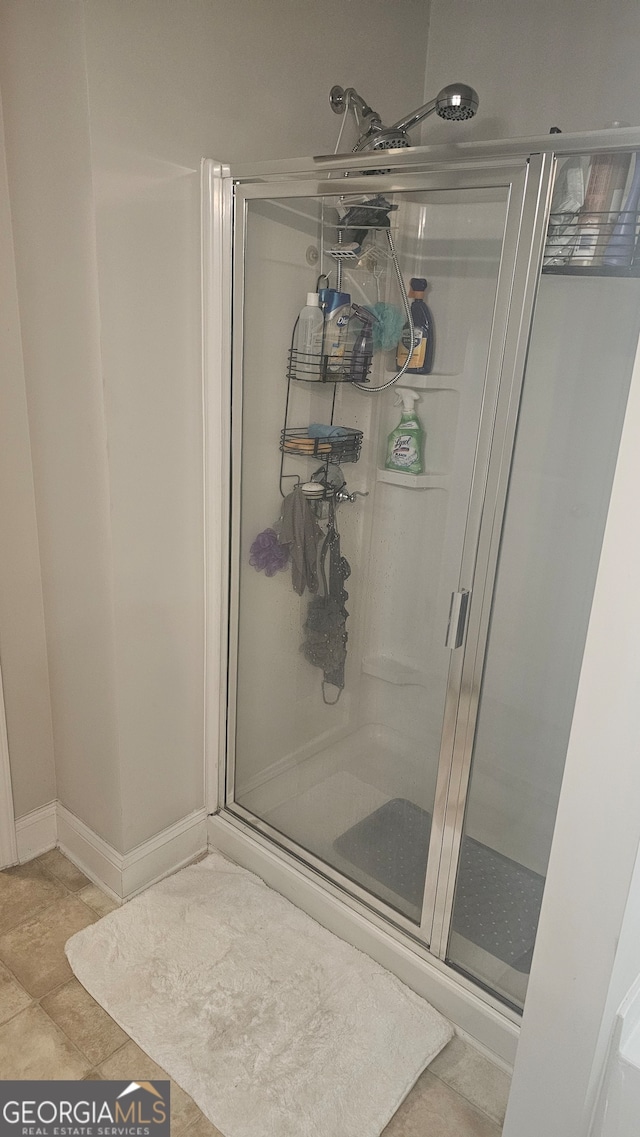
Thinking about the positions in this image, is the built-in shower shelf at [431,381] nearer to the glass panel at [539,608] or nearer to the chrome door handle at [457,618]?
the glass panel at [539,608]

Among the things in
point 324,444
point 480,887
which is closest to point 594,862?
point 480,887

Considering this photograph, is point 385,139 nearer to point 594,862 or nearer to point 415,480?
point 415,480

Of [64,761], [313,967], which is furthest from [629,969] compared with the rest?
[64,761]

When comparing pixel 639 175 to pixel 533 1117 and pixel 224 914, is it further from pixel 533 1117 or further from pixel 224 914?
pixel 224 914

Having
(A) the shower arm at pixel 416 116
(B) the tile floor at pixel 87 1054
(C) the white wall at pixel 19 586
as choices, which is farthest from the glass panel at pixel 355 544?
(C) the white wall at pixel 19 586

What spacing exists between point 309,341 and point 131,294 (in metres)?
0.50

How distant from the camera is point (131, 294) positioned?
165cm

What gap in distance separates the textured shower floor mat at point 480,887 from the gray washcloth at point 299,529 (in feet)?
2.31

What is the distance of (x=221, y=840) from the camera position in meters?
2.23

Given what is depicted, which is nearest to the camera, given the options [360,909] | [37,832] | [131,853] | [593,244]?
[593,244]

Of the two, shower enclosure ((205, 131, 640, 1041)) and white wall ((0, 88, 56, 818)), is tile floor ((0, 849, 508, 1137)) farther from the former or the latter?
white wall ((0, 88, 56, 818))

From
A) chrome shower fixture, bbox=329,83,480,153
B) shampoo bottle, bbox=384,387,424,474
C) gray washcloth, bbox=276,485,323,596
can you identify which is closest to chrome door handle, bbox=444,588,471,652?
shampoo bottle, bbox=384,387,424,474

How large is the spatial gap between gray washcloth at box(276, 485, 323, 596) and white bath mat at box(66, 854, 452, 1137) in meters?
0.93

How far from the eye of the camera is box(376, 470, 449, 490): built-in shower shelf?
1.81 m
